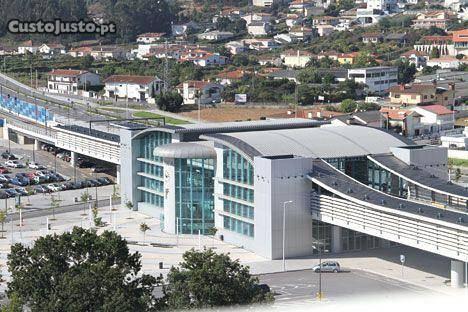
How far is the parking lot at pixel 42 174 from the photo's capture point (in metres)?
22.0

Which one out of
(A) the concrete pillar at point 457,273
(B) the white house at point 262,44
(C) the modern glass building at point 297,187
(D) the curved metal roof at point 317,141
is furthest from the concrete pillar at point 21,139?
(B) the white house at point 262,44

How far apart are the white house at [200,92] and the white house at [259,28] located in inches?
797

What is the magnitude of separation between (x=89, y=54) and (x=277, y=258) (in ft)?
119

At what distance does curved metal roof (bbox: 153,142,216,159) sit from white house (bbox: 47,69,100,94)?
2409 cm

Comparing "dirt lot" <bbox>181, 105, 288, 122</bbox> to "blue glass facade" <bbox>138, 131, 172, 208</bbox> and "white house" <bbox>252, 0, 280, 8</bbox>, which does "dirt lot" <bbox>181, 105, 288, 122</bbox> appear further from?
"white house" <bbox>252, 0, 280, 8</bbox>

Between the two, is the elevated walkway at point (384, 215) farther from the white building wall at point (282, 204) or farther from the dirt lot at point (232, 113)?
the dirt lot at point (232, 113)

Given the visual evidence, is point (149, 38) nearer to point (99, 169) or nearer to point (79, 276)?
point (99, 169)

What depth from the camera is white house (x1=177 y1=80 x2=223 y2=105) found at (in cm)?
3575

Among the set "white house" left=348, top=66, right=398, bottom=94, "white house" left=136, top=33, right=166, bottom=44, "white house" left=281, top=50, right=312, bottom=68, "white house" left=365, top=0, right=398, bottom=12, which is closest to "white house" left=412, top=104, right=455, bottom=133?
"white house" left=348, top=66, right=398, bottom=94

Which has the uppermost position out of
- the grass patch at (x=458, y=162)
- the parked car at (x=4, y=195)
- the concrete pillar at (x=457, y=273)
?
the concrete pillar at (x=457, y=273)

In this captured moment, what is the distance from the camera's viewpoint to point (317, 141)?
1652cm

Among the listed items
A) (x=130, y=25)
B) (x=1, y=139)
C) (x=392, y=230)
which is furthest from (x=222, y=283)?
(x=130, y=25)

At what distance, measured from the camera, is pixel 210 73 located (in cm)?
4203

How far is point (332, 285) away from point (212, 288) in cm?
415
